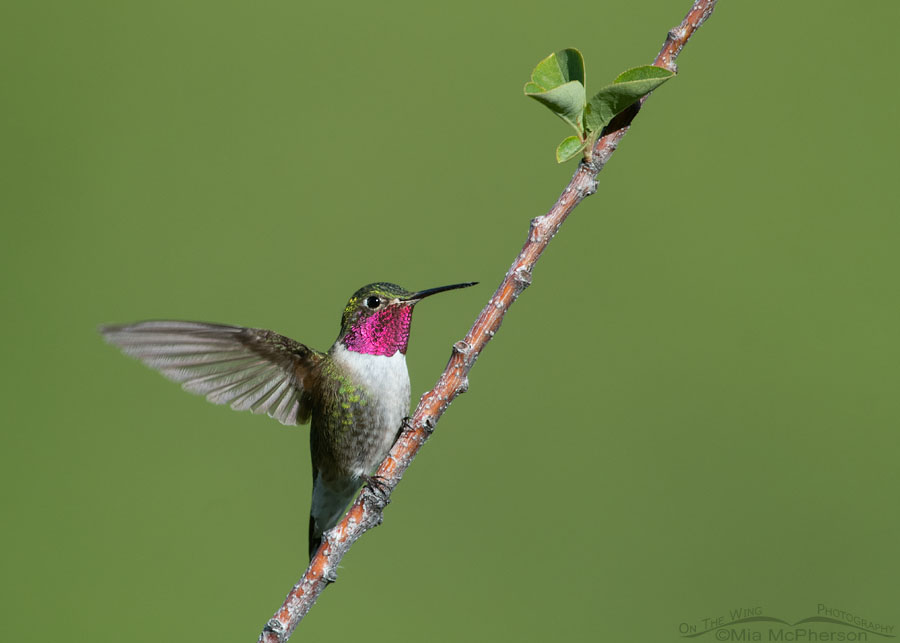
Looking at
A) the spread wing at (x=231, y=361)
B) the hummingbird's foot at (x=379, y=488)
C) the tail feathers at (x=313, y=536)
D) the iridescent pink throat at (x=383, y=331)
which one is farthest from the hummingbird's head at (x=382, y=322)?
the hummingbird's foot at (x=379, y=488)

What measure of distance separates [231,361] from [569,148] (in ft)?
3.04

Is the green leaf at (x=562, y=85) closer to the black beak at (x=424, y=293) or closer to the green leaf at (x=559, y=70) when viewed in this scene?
the green leaf at (x=559, y=70)

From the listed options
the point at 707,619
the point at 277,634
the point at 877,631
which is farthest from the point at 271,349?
the point at 877,631

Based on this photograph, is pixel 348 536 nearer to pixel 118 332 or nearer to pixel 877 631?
pixel 118 332

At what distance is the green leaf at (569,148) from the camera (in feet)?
3.42

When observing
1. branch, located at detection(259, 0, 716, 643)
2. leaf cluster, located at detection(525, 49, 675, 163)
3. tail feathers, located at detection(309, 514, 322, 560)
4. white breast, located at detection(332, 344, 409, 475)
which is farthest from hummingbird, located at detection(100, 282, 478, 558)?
leaf cluster, located at detection(525, 49, 675, 163)

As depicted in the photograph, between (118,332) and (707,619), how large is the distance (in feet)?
6.48

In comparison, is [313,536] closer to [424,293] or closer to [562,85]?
[424,293]

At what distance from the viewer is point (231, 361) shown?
168cm

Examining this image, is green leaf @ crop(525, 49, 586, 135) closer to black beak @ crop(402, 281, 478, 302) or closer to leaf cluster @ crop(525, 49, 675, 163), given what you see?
leaf cluster @ crop(525, 49, 675, 163)

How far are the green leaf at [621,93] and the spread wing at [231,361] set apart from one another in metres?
0.80

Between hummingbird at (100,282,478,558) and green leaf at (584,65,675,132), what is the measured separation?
25.7 inches

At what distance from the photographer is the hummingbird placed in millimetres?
1642

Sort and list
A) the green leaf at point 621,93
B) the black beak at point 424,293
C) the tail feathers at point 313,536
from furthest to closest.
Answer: the tail feathers at point 313,536 → the black beak at point 424,293 → the green leaf at point 621,93
